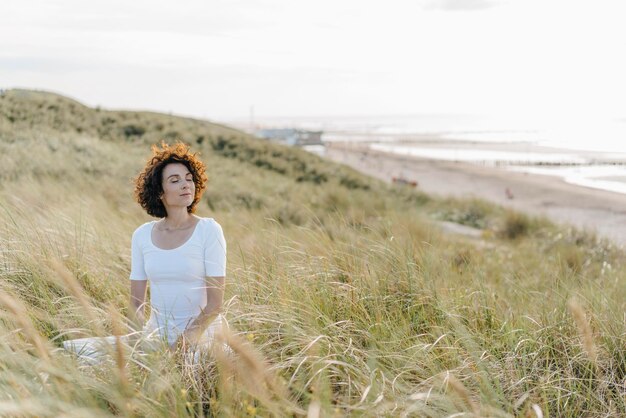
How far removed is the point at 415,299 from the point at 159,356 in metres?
1.77

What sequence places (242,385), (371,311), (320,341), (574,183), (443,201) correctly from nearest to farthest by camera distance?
(242,385) → (320,341) → (371,311) → (443,201) → (574,183)

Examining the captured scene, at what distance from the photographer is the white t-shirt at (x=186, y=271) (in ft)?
13.7

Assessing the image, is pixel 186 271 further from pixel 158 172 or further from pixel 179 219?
pixel 158 172

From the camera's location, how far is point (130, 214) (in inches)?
354

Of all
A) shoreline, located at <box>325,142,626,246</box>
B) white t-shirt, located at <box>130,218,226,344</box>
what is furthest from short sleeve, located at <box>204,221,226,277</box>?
shoreline, located at <box>325,142,626,246</box>

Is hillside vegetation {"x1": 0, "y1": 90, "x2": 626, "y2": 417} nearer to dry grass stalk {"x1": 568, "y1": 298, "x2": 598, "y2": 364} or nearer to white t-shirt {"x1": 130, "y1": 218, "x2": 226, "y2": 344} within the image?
dry grass stalk {"x1": 568, "y1": 298, "x2": 598, "y2": 364}

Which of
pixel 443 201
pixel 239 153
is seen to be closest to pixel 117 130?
pixel 239 153

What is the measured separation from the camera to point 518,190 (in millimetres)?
35812

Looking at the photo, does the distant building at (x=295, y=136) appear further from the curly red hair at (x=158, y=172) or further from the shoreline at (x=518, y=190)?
the curly red hair at (x=158, y=172)

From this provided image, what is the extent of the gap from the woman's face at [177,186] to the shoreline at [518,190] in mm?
10760

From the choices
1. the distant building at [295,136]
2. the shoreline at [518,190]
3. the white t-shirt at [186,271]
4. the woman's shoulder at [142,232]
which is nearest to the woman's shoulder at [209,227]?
the white t-shirt at [186,271]

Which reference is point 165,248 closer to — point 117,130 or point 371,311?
point 371,311

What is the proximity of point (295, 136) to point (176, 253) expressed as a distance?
7399 centimetres

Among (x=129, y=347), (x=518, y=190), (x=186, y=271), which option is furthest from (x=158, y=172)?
(x=518, y=190)
